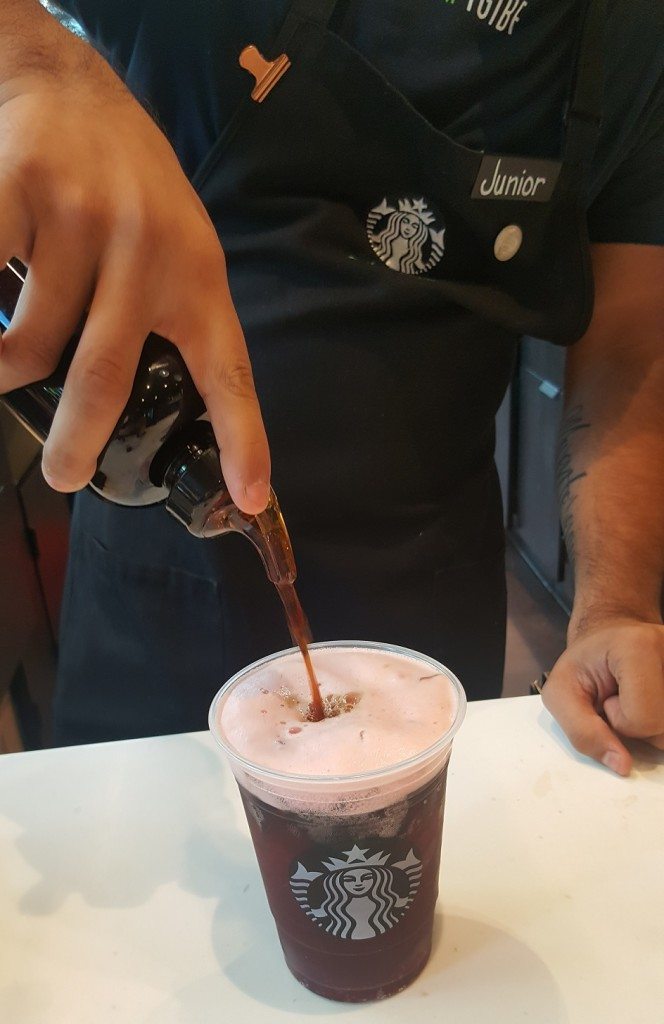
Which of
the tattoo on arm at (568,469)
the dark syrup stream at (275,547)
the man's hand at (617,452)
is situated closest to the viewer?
the dark syrup stream at (275,547)

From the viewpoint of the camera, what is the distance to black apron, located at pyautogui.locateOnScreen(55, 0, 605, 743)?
3.00ft

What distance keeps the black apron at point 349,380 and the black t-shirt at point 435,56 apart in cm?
3

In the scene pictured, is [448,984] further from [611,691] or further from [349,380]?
[349,380]

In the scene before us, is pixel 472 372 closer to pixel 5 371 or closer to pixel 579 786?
pixel 579 786

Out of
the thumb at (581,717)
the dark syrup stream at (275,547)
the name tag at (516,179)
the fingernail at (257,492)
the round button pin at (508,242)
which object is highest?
the name tag at (516,179)

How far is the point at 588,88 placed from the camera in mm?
928

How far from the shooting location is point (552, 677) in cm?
88

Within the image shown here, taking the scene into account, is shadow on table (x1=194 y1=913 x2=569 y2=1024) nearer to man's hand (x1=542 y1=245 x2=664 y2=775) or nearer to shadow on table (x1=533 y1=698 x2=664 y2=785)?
shadow on table (x1=533 y1=698 x2=664 y2=785)

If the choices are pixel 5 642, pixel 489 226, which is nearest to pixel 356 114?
pixel 489 226

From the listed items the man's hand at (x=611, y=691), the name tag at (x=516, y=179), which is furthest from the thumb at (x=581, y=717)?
the name tag at (x=516, y=179)

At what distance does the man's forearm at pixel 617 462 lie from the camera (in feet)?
3.39

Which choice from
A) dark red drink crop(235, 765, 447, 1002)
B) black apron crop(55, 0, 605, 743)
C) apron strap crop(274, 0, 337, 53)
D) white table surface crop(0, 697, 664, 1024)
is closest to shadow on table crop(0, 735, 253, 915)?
white table surface crop(0, 697, 664, 1024)

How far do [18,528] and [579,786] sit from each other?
1312mm

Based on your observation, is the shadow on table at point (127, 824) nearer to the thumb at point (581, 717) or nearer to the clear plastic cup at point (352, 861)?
the clear plastic cup at point (352, 861)
